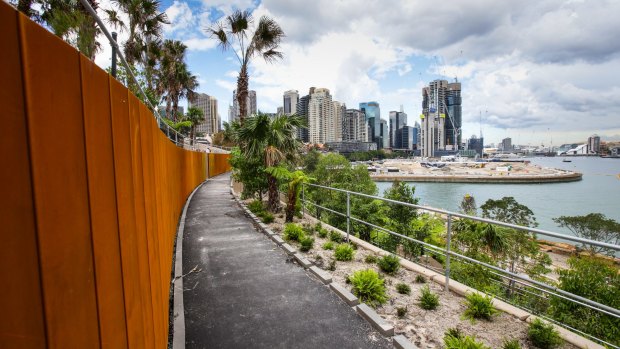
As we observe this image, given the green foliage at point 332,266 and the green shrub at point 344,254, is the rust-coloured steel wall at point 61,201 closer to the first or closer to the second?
the green foliage at point 332,266

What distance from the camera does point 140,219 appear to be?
214 centimetres

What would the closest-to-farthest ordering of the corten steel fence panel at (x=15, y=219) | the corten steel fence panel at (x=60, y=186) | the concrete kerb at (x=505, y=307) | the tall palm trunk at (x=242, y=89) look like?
the corten steel fence panel at (x=15, y=219)
the corten steel fence panel at (x=60, y=186)
the concrete kerb at (x=505, y=307)
the tall palm trunk at (x=242, y=89)

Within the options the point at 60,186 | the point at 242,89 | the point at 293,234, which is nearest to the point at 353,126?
the point at 242,89

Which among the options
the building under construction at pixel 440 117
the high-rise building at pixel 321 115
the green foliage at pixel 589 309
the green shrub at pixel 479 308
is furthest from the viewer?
the building under construction at pixel 440 117

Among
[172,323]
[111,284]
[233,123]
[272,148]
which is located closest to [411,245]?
[272,148]

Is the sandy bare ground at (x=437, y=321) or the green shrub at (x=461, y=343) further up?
the green shrub at (x=461, y=343)

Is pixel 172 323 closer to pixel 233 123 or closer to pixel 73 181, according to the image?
pixel 73 181

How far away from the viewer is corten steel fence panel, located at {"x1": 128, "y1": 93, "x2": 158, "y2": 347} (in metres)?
2.06

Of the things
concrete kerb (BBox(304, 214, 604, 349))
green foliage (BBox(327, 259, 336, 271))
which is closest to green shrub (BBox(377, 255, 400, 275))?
concrete kerb (BBox(304, 214, 604, 349))

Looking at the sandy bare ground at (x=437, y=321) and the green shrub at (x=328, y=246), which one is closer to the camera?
the sandy bare ground at (x=437, y=321)

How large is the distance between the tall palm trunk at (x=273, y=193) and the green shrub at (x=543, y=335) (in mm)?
7491

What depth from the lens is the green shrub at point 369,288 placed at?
4.12 metres

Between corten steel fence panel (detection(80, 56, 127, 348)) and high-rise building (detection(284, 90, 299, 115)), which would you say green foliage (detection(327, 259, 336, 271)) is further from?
high-rise building (detection(284, 90, 299, 115))

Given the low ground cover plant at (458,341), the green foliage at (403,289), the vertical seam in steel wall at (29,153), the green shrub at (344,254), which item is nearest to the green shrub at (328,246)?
the green shrub at (344,254)
